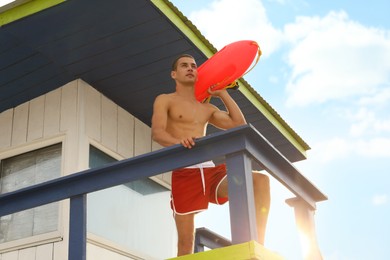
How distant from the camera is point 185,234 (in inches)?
179

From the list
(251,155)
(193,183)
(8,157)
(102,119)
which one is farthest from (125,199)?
(251,155)

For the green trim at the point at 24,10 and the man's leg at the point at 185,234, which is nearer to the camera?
the man's leg at the point at 185,234

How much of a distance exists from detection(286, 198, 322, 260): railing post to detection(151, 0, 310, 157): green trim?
7.17 ft

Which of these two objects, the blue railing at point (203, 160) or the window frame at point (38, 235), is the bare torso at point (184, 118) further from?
the window frame at point (38, 235)

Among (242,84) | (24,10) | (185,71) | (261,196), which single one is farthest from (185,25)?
(261,196)

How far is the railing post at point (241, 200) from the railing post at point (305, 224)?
0.80m

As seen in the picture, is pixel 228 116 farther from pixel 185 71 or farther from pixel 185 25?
pixel 185 25

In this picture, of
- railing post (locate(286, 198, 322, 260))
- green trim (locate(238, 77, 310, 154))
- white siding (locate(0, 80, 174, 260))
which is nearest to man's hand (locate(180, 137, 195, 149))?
railing post (locate(286, 198, 322, 260))

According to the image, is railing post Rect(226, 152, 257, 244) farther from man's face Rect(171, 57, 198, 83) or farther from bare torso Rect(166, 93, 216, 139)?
man's face Rect(171, 57, 198, 83)

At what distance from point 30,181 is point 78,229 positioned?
295 cm

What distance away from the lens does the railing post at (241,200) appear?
3510 millimetres

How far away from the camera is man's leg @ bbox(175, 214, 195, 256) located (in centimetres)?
453

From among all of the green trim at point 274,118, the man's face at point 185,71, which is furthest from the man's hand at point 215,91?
the green trim at point 274,118

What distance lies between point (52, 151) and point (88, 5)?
1.88 meters
